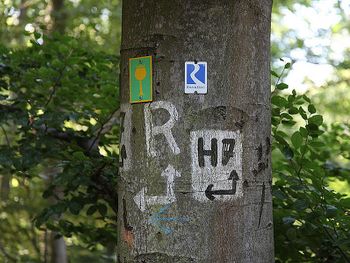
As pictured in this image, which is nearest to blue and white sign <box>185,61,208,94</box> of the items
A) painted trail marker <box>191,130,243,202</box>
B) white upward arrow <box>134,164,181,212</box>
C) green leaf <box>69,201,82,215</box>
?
painted trail marker <box>191,130,243,202</box>

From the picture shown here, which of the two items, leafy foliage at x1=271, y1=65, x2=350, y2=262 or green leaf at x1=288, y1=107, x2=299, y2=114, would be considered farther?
green leaf at x1=288, y1=107, x2=299, y2=114

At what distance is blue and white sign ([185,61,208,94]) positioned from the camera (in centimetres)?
171

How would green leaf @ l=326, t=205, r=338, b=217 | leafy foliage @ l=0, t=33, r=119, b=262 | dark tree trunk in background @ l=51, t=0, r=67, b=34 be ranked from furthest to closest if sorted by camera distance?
dark tree trunk in background @ l=51, t=0, r=67, b=34, leafy foliage @ l=0, t=33, r=119, b=262, green leaf @ l=326, t=205, r=338, b=217

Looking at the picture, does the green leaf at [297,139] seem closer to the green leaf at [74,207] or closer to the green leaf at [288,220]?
the green leaf at [288,220]

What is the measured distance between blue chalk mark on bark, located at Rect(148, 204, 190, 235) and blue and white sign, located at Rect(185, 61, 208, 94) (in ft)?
1.28

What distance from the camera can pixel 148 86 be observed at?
178 centimetres

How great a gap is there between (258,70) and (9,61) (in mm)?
1934

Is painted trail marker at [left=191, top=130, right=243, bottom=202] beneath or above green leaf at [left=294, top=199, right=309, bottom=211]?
above

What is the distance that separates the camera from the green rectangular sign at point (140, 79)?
Result: 5.85 ft

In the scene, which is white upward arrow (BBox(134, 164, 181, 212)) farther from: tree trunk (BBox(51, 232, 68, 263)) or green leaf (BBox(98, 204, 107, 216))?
tree trunk (BBox(51, 232, 68, 263))

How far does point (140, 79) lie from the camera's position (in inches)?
71.6

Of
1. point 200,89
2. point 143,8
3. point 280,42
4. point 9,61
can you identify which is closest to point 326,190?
point 200,89

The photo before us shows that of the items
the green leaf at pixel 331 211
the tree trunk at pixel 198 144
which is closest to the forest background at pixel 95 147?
the green leaf at pixel 331 211

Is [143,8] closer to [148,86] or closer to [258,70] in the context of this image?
[148,86]
